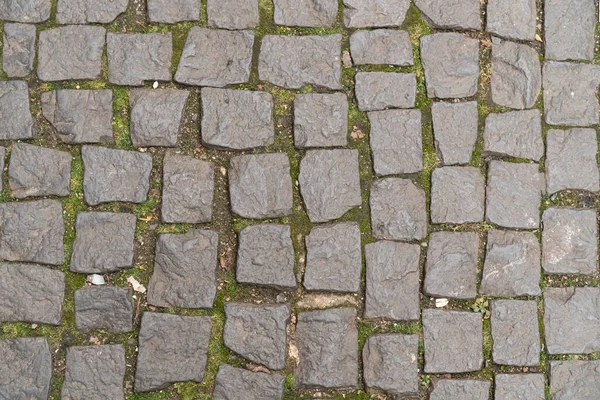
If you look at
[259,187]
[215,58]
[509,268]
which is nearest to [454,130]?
[509,268]

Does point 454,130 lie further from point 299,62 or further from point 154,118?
point 154,118

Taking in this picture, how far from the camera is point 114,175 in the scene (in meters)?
3.76

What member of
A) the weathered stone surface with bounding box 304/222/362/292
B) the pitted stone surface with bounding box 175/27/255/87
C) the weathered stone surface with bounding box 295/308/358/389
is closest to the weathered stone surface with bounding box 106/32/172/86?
the pitted stone surface with bounding box 175/27/255/87

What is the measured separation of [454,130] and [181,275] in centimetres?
186

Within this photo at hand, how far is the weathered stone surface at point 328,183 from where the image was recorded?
383cm

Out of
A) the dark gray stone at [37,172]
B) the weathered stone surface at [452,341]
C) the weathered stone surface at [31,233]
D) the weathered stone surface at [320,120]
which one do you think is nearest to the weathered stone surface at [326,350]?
the weathered stone surface at [452,341]

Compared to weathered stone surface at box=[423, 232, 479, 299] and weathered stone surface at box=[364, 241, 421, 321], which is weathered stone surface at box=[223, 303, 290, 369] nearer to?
weathered stone surface at box=[364, 241, 421, 321]

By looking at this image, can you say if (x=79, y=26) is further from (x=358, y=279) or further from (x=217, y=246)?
(x=358, y=279)

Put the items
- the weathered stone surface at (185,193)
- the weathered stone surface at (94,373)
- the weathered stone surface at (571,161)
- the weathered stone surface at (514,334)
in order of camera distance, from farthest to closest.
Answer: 1. the weathered stone surface at (571,161)
2. the weathered stone surface at (514,334)
3. the weathered stone surface at (185,193)
4. the weathered stone surface at (94,373)

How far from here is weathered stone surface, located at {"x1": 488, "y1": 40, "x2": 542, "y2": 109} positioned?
13.2 feet

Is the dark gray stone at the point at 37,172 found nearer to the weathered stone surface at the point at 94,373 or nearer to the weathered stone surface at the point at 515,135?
the weathered stone surface at the point at 94,373

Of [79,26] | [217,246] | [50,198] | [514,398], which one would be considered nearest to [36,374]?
[50,198]

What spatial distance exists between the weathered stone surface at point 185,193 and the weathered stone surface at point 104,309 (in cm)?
52

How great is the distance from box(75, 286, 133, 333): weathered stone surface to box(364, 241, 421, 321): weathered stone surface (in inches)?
55.7
